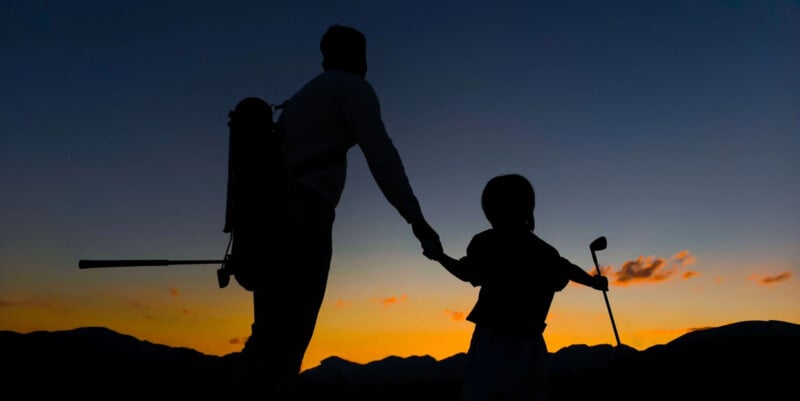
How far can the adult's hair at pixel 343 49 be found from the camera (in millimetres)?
4098

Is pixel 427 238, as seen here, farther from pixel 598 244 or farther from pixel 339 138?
pixel 598 244

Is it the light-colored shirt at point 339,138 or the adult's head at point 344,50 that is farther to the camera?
the adult's head at point 344,50

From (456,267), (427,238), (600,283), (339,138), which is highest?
(339,138)

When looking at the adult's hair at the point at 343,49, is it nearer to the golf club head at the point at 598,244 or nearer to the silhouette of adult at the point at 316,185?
the silhouette of adult at the point at 316,185

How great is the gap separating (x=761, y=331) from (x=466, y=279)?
34.7 feet

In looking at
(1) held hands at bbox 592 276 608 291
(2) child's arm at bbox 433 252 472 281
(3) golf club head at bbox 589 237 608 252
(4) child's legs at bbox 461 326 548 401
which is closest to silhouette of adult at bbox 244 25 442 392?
(2) child's arm at bbox 433 252 472 281

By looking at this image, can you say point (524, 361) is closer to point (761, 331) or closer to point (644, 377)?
point (644, 377)

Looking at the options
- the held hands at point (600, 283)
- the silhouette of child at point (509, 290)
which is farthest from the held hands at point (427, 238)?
the held hands at point (600, 283)

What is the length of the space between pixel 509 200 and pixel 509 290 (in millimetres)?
623

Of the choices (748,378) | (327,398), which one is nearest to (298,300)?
(748,378)

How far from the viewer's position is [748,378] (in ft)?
31.6

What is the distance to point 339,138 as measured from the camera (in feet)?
12.7

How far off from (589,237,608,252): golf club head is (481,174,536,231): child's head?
1398 mm

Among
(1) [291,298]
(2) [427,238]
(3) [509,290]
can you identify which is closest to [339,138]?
(2) [427,238]
